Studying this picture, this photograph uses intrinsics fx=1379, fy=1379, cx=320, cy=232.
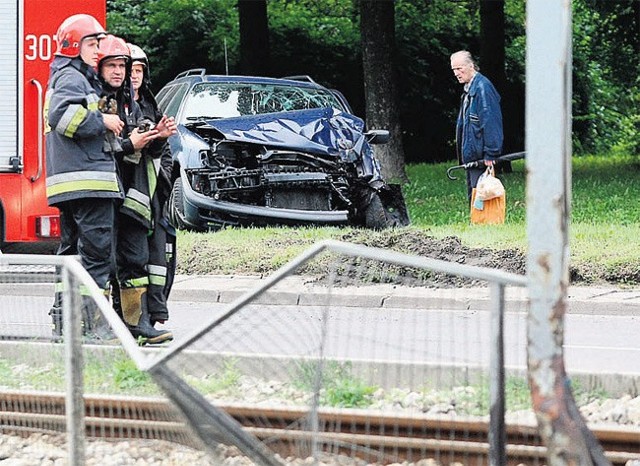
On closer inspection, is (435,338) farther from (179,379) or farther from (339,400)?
(179,379)

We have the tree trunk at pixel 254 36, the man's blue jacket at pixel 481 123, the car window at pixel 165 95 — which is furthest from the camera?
the tree trunk at pixel 254 36

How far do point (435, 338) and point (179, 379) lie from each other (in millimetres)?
1006

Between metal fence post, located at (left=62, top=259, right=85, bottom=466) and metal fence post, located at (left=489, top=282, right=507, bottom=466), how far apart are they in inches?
59.6

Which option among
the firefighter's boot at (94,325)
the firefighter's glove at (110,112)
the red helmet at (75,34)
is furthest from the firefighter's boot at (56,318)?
the red helmet at (75,34)

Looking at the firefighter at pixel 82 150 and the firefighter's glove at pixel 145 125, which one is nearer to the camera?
the firefighter at pixel 82 150

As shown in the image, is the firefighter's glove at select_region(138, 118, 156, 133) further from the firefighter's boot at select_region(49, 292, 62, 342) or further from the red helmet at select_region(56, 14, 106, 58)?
the firefighter's boot at select_region(49, 292, 62, 342)

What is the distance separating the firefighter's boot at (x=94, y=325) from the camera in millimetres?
4895

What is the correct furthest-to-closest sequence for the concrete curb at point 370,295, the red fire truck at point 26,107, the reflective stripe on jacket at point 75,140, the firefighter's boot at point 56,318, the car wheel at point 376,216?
1. the car wheel at point 376,216
2. the red fire truck at point 26,107
3. the reflective stripe on jacket at point 75,140
4. the firefighter's boot at point 56,318
5. the concrete curb at point 370,295

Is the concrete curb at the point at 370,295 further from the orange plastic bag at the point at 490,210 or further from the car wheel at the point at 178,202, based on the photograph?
the car wheel at the point at 178,202

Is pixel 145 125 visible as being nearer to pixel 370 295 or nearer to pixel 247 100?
pixel 370 295

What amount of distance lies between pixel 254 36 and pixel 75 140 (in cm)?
1683

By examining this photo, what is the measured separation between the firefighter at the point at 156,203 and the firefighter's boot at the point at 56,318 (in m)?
2.52

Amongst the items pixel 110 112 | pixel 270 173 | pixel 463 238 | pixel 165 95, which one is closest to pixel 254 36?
pixel 165 95

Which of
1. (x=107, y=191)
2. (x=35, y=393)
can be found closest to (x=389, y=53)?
(x=107, y=191)
